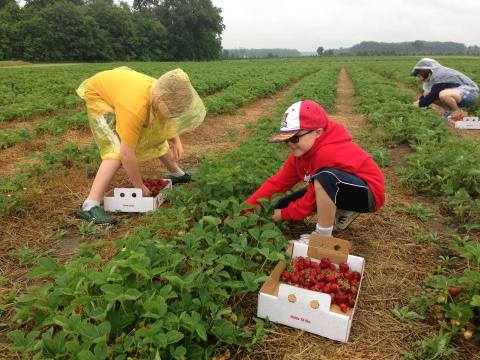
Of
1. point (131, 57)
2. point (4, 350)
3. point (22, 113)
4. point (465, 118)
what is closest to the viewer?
point (4, 350)

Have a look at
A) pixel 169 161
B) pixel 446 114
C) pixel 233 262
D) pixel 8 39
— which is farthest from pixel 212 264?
pixel 8 39

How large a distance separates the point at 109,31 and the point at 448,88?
57.7m

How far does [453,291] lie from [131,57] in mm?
60789

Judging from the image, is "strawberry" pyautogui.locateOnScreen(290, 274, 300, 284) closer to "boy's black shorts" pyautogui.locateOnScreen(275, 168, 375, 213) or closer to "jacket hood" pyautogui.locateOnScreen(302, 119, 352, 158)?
"boy's black shorts" pyautogui.locateOnScreen(275, 168, 375, 213)

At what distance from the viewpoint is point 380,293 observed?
2711mm

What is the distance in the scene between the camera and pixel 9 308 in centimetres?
249

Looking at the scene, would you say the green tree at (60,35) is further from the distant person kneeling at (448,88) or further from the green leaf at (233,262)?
the green leaf at (233,262)

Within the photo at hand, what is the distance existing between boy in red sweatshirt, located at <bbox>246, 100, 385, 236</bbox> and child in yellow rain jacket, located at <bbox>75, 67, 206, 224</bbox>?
115 centimetres

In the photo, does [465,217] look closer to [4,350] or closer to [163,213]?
[163,213]

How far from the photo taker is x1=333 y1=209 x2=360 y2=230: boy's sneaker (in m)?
3.27

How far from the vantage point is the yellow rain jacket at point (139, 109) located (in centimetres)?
346

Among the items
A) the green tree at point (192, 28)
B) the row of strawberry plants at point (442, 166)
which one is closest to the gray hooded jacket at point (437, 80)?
the row of strawberry plants at point (442, 166)

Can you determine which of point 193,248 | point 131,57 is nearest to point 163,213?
point 193,248

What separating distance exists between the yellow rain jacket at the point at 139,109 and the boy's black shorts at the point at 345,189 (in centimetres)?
148
